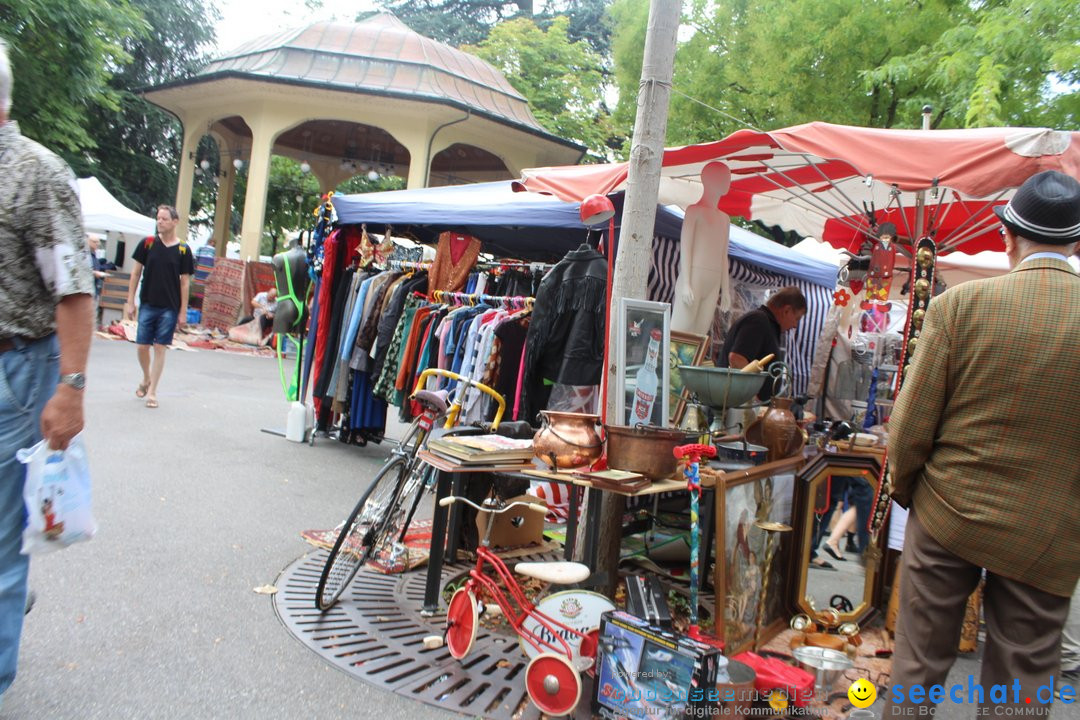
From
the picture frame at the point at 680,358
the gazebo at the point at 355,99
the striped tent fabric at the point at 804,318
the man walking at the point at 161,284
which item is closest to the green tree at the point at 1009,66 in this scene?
the striped tent fabric at the point at 804,318

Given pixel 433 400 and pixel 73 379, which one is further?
pixel 433 400

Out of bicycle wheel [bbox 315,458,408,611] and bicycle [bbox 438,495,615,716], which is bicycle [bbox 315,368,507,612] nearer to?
bicycle wheel [bbox 315,458,408,611]

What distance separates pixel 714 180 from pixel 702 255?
527 mm

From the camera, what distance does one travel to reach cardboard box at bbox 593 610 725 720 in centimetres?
276

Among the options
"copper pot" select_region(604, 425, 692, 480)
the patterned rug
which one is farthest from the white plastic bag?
the patterned rug

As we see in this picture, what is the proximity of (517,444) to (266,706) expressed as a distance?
1.62 m

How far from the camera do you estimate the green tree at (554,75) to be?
24281 millimetres

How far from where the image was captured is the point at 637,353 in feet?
13.0

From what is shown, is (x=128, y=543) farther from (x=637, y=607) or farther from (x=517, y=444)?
(x=637, y=607)

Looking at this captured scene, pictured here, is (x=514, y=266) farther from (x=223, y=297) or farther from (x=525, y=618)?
(x=223, y=297)

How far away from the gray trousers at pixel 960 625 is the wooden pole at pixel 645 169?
161 cm

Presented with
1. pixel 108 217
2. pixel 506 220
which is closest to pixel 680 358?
pixel 506 220

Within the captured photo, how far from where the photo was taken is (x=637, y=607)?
3312mm

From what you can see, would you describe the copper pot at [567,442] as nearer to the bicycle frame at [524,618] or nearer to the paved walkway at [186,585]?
the bicycle frame at [524,618]
